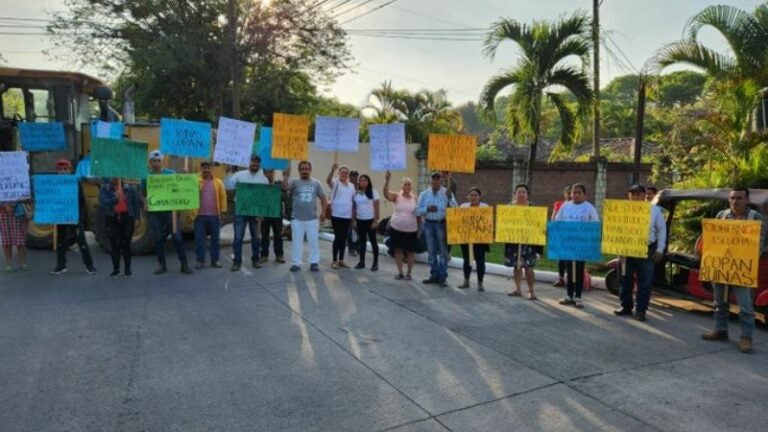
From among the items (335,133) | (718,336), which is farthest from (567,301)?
(335,133)

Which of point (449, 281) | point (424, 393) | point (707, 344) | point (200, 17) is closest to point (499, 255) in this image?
point (449, 281)

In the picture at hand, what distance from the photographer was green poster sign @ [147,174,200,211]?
8039mm

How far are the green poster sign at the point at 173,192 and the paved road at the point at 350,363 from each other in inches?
45.0

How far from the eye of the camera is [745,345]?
564 centimetres

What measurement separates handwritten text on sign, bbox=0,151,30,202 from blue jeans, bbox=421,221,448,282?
561 centimetres

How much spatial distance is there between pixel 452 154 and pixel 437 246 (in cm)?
146

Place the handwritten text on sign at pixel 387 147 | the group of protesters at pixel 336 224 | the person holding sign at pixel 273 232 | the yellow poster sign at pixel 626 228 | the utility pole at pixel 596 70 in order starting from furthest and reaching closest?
the utility pole at pixel 596 70, the person holding sign at pixel 273 232, the handwritten text on sign at pixel 387 147, the group of protesters at pixel 336 224, the yellow poster sign at pixel 626 228

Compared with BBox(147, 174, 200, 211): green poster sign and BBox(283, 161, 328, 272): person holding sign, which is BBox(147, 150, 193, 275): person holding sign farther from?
BBox(283, 161, 328, 272): person holding sign

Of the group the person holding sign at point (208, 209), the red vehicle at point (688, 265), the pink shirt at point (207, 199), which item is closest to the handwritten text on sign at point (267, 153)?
the person holding sign at point (208, 209)

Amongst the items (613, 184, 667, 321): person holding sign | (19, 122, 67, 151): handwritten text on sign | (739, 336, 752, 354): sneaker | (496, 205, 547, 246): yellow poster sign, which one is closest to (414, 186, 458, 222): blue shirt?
(496, 205, 547, 246): yellow poster sign

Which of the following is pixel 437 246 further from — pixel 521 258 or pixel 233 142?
pixel 233 142

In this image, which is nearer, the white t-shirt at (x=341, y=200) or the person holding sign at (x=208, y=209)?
the person holding sign at (x=208, y=209)

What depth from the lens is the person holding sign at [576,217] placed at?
24.0 ft

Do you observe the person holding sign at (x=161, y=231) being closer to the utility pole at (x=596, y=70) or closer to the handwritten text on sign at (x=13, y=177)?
the handwritten text on sign at (x=13, y=177)
